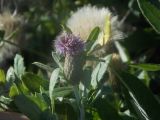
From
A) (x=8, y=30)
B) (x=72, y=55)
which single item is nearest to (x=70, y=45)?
(x=72, y=55)

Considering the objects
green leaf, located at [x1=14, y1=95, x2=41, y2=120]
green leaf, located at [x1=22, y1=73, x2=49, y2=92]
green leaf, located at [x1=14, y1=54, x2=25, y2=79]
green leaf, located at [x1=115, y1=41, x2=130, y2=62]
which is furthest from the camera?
green leaf, located at [x1=115, y1=41, x2=130, y2=62]

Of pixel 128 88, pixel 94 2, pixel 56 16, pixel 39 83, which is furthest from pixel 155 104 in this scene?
pixel 56 16

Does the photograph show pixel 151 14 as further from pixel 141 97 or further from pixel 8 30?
pixel 8 30

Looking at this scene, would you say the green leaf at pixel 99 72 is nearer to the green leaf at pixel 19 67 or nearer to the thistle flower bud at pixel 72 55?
the thistle flower bud at pixel 72 55

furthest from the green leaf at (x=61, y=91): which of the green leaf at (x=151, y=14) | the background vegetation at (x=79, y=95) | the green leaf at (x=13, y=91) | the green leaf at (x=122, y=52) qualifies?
the green leaf at (x=122, y=52)

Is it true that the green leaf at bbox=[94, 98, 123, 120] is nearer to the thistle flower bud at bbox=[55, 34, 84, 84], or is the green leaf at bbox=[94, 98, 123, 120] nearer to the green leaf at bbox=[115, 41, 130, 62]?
the thistle flower bud at bbox=[55, 34, 84, 84]

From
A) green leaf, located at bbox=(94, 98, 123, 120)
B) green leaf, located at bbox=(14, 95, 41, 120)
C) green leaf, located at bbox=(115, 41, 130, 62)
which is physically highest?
green leaf, located at bbox=(115, 41, 130, 62)

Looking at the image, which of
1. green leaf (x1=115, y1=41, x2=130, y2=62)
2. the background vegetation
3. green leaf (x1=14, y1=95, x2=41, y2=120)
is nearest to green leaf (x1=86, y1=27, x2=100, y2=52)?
the background vegetation
